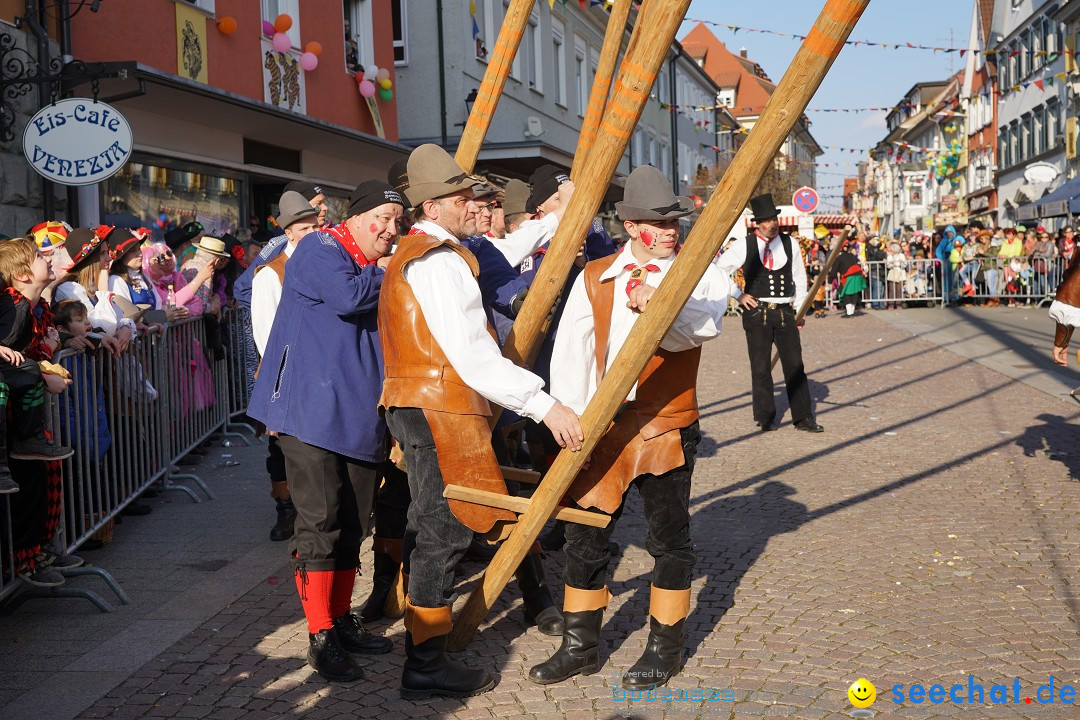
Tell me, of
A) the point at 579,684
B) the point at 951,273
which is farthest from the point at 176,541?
the point at 951,273

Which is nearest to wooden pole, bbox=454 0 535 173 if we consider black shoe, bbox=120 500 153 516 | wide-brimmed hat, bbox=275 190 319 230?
wide-brimmed hat, bbox=275 190 319 230

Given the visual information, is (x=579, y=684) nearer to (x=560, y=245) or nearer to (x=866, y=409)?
(x=560, y=245)

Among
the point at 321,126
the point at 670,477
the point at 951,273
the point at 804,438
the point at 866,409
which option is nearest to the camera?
the point at 670,477

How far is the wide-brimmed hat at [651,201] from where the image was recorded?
4.19 m

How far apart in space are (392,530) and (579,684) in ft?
4.38

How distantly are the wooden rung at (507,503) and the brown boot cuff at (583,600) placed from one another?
15.0 inches

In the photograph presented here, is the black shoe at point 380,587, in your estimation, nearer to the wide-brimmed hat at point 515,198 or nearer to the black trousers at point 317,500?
the black trousers at point 317,500

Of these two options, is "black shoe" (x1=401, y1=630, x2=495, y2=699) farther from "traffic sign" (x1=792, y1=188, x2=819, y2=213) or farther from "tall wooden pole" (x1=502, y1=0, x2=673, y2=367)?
"traffic sign" (x1=792, y1=188, x2=819, y2=213)

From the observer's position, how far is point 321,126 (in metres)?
14.2

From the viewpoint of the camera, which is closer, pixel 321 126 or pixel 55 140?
pixel 55 140

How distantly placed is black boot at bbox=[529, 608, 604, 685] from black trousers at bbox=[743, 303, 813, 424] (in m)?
6.39

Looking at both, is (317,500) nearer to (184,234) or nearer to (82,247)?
(82,247)

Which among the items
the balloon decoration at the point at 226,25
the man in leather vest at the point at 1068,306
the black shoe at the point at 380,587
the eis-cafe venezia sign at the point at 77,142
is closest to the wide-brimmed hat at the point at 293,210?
the black shoe at the point at 380,587

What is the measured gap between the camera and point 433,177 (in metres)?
4.21
